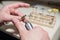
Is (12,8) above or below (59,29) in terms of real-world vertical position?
above

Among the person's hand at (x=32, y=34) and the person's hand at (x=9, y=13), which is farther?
the person's hand at (x=9, y=13)

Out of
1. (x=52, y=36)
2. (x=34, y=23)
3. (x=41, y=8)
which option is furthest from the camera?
(x=41, y=8)

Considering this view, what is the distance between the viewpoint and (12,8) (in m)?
0.81

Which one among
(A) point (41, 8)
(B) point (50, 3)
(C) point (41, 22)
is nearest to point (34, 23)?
(C) point (41, 22)

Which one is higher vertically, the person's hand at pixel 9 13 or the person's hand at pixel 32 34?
the person's hand at pixel 9 13

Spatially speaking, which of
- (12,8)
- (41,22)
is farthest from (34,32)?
(12,8)

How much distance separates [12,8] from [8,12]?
47mm

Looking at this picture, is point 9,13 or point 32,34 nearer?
point 32,34

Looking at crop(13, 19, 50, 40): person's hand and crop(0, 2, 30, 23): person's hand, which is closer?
crop(13, 19, 50, 40): person's hand

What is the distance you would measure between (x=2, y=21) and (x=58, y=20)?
382 mm

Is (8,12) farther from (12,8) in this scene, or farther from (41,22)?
(41,22)

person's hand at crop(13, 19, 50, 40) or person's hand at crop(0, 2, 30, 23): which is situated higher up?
person's hand at crop(0, 2, 30, 23)

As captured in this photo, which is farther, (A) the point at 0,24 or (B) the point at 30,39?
(A) the point at 0,24

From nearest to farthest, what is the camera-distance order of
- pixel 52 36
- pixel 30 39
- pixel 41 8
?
1. pixel 30 39
2. pixel 52 36
3. pixel 41 8
